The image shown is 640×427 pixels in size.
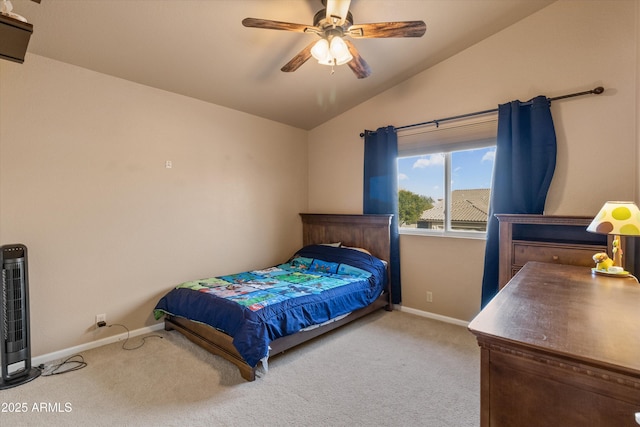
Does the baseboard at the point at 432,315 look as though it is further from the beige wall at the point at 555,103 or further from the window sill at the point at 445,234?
the window sill at the point at 445,234

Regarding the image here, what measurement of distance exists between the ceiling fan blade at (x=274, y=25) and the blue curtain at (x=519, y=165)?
208 cm

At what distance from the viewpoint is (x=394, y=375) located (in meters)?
2.34

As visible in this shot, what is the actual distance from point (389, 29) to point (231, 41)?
142cm

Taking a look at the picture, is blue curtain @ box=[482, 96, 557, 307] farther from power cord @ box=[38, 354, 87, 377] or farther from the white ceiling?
power cord @ box=[38, 354, 87, 377]

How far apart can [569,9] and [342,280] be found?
329 cm

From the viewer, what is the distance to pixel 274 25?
197cm

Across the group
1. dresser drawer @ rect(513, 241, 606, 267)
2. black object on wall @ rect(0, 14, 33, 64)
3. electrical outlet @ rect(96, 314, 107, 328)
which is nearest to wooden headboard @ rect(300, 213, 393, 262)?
dresser drawer @ rect(513, 241, 606, 267)

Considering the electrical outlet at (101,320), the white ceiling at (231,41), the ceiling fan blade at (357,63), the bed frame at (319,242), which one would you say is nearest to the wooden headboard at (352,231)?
the bed frame at (319,242)

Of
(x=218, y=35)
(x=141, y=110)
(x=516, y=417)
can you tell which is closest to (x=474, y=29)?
(x=218, y=35)

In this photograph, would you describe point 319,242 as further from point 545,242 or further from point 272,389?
point 545,242

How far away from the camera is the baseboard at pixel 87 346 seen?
2517 mm

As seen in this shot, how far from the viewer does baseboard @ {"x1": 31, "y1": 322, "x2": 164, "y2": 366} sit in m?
2.52

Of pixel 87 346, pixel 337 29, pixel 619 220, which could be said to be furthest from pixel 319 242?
pixel 619 220

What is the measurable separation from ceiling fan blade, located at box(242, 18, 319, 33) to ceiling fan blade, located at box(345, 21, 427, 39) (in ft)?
0.93
